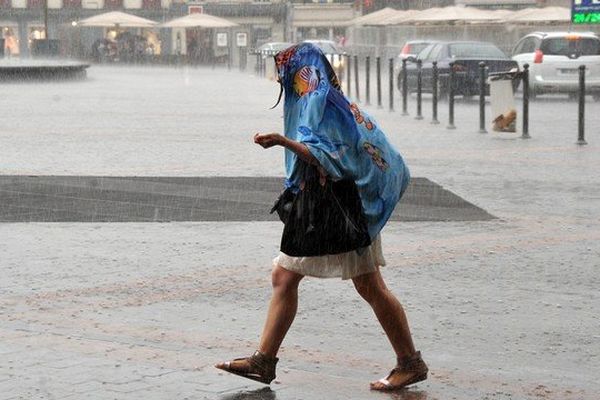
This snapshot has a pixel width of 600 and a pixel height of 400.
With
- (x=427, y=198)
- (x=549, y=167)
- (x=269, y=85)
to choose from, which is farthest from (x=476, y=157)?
(x=269, y=85)

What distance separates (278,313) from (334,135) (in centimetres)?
75

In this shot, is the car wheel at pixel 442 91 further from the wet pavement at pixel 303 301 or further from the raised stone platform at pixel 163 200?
the raised stone platform at pixel 163 200

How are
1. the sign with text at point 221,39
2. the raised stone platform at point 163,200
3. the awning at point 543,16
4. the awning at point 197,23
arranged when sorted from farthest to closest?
the sign with text at point 221,39 < the awning at point 197,23 < the awning at point 543,16 < the raised stone platform at point 163,200

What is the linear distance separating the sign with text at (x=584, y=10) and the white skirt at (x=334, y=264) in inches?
794

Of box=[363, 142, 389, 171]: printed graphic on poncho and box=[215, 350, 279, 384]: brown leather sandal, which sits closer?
box=[363, 142, 389, 171]: printed graphic on poncho

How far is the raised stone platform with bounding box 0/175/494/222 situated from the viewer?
37.1 ft

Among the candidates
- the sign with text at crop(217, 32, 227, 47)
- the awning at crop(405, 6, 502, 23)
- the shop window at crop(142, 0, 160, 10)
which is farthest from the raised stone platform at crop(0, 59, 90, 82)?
the shop window at crop(142, 0, 160, 10)

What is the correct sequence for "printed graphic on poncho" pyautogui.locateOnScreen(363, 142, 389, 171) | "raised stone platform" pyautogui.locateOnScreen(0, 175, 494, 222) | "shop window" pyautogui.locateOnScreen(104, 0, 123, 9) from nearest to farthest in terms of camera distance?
"printed graphic on poncho" pyautogui.locateOnScreen(363, 142, 389, 171)
"raised stone platform" pyautogui.locateOnScreen(0, 175, 494, 222)
"shop window" pyautogui.locateOnScreen(104, 0, 123, 9)

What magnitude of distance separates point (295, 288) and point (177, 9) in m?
85.7

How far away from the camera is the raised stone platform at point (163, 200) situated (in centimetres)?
1132

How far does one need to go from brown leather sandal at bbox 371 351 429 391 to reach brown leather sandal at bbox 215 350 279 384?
41cm

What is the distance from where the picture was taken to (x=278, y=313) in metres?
5.92

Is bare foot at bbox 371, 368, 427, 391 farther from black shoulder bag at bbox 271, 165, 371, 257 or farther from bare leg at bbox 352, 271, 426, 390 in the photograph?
black shoulder bag at bbox 271, 165, 371, 257

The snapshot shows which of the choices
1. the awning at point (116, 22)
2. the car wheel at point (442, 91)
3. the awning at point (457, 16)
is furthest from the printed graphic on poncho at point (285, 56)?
the awning at point (116, 22)
